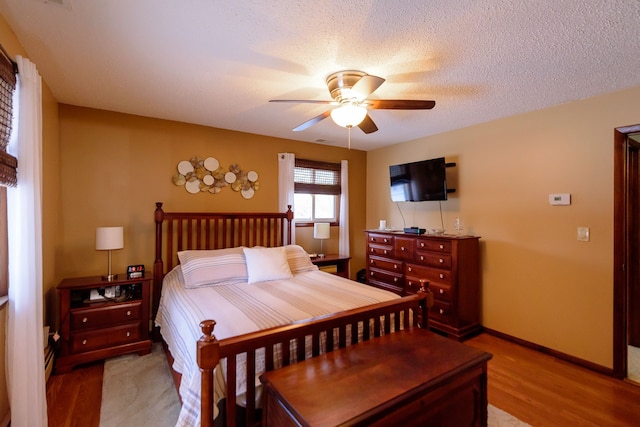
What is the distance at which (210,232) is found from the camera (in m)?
3.71

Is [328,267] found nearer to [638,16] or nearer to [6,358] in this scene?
[6,358]

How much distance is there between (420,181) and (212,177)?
8.78ft

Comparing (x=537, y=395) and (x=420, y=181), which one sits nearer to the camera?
(x=537, y=395)

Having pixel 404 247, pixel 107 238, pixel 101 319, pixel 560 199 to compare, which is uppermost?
pixel 560 199

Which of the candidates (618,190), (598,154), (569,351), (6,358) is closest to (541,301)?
(569,351)

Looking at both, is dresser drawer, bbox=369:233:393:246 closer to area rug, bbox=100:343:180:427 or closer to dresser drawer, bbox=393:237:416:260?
dresser drawer, bbox=393:237:416:260

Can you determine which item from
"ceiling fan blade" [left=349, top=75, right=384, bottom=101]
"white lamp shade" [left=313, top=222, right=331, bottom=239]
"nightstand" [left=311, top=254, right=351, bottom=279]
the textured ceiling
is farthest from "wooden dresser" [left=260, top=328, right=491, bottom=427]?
"white lamp shade" [left=313, top=222, right=331, bottom=239]

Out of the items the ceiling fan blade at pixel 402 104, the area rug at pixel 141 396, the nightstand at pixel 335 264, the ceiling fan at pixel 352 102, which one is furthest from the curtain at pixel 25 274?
the nightstand at pixel 335 264

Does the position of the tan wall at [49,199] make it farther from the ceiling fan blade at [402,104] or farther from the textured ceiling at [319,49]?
the ceiling fan blade at [402,104]

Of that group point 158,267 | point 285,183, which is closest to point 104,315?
point 158,267

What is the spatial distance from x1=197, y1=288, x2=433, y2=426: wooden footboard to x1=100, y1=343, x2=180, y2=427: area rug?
2.91 feet

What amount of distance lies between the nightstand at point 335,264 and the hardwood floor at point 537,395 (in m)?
2.09

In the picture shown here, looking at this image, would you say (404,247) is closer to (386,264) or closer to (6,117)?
(386,264)

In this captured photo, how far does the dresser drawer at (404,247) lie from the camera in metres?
3.74
